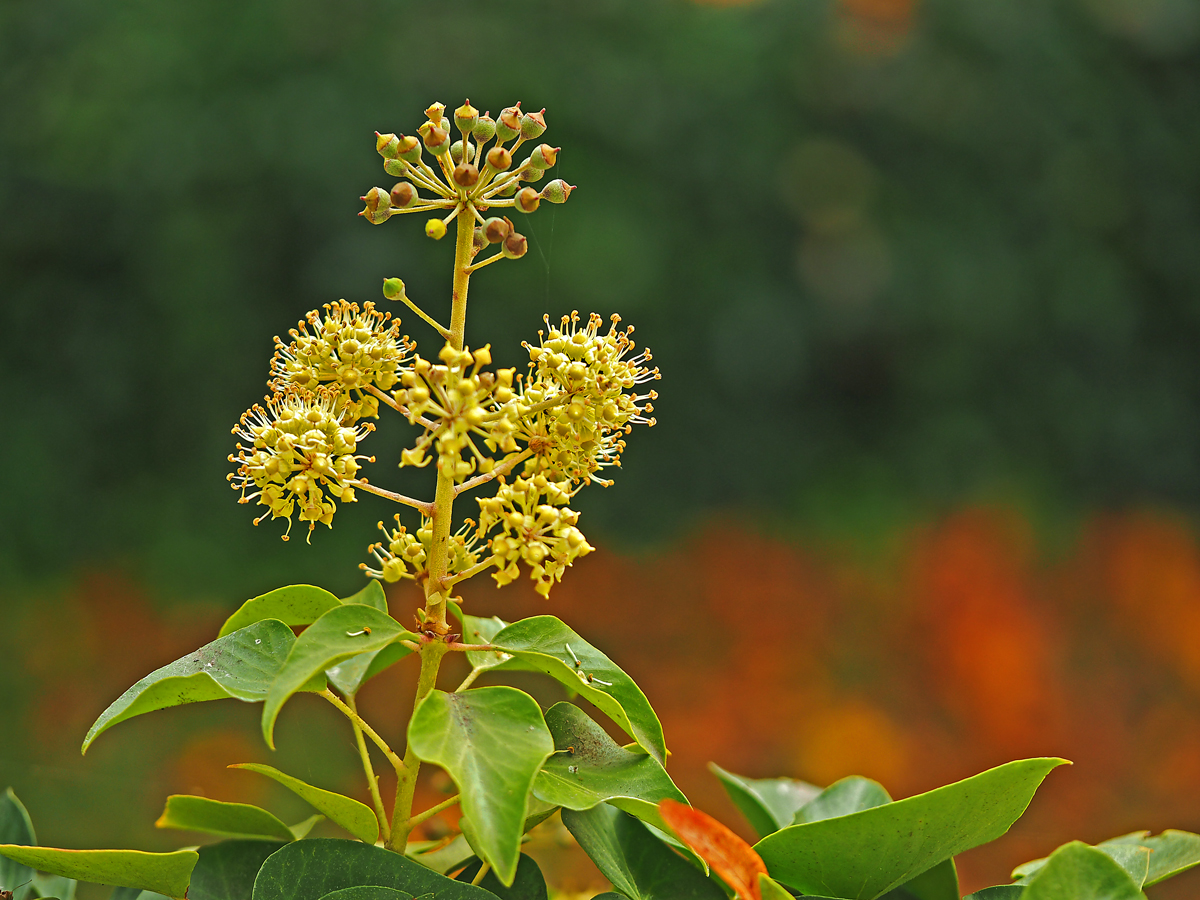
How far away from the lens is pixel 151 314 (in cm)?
241

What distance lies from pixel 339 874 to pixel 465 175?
0.34 metres

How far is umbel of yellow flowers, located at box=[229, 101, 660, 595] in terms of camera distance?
1.69 ft

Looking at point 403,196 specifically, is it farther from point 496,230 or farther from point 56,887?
point 56,887

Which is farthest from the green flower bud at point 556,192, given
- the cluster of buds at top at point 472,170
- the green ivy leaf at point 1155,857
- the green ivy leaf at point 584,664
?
the green ivy leaf at point 1155,857

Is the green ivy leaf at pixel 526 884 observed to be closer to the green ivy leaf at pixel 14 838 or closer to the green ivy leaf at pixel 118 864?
the green ivy leaf at pixel 118 864

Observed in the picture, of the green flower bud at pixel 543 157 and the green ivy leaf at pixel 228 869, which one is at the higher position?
the green flower bud at pixel 543 157

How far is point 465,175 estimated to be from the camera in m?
0.51

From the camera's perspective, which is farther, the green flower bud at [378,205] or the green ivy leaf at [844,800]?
the green ivy leaf at [844,800]

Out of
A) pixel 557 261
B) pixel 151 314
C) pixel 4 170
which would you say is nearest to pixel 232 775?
pixel 151 314

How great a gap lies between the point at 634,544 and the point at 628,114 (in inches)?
40.0

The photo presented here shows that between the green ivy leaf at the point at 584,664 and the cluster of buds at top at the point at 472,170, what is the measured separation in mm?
188

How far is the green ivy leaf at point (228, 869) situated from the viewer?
56 cm

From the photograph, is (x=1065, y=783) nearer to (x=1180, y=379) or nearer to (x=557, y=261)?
(x=1180, y=379)

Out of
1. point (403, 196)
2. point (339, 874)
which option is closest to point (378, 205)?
point (403, 196)
